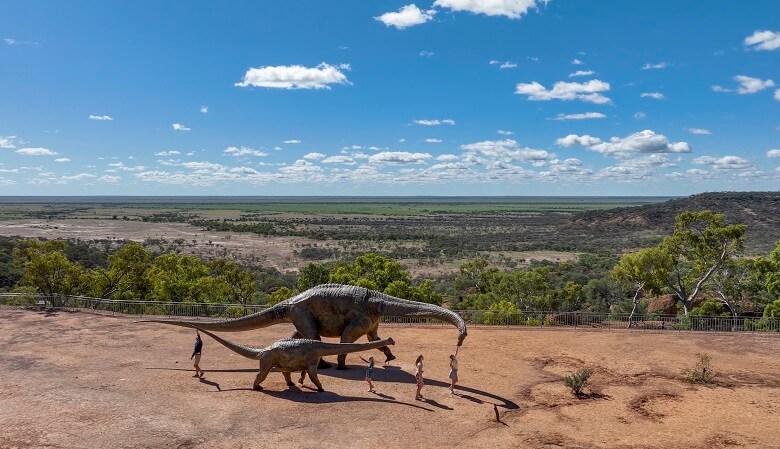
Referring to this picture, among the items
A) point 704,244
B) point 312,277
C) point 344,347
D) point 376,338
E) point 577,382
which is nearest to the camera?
point 577,382

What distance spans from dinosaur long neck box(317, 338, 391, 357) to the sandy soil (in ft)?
3.85

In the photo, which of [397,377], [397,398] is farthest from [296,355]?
[397,377]

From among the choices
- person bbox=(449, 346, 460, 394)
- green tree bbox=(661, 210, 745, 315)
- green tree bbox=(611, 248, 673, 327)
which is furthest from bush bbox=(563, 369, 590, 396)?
green tree bbox=(661, 210, 745, 315)

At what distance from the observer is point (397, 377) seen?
16.9 meters

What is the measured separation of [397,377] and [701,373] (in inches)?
388

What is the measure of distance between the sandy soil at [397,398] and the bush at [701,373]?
0.35m

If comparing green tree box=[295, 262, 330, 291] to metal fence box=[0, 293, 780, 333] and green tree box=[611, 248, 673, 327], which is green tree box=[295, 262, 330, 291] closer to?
metal fence box=[0, 293, 780, 333]

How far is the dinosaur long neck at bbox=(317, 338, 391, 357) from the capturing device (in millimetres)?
15375

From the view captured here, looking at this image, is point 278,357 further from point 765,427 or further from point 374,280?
point 374,280

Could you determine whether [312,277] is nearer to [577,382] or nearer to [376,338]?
[376,338]

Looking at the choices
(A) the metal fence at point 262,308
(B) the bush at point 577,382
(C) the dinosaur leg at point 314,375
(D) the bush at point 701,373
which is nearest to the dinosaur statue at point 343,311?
(C) the dinosaur leg at point 314,375

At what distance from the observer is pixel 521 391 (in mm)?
15820

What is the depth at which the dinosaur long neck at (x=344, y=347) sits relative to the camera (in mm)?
15375

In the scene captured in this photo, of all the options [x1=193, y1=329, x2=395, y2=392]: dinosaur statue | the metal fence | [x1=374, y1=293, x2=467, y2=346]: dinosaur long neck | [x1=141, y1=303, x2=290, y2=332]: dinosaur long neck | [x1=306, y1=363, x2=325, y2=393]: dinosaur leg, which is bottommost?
the metal fence
